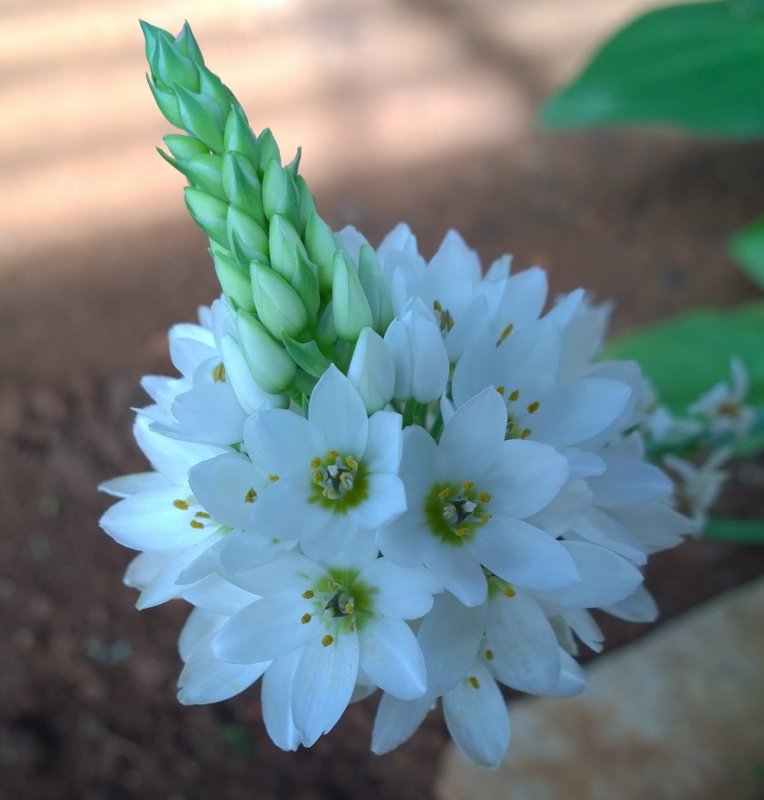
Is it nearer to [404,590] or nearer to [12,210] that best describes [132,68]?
[12,210]

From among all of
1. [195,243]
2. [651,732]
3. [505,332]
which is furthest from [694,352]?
[195,243]

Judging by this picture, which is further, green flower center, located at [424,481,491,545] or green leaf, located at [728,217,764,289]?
A: green leaf, located at [728,217,764,289]

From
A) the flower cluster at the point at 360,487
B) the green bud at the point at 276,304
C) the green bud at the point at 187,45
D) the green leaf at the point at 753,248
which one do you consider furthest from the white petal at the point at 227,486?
the green leaf at the point at 753,248

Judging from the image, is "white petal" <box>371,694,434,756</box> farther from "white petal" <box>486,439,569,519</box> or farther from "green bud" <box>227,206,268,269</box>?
"green bud" <box>227,206,268,269</box>

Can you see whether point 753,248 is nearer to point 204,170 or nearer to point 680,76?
point 680,76

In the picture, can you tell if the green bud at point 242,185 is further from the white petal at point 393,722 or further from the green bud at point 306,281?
the white petal at point 393,722

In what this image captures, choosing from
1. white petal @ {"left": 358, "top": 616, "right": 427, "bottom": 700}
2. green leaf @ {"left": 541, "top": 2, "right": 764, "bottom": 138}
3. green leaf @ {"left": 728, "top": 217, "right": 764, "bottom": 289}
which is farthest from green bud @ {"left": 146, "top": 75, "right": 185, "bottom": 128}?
green leaf @ {"left": 728, "top": 217, "right": 764, "bottom": 289}
